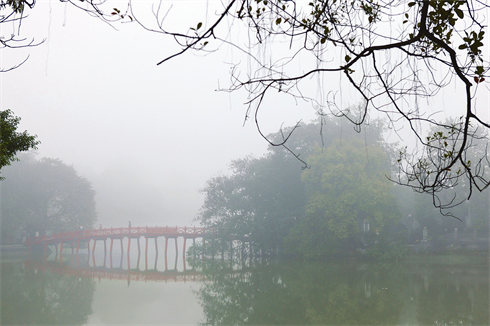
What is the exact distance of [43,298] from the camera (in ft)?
39.4

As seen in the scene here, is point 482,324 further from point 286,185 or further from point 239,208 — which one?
point 239,208

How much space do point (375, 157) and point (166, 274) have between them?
11004mm

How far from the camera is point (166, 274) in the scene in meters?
17.6

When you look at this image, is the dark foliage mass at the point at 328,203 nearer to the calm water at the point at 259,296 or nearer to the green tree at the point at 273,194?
the green tree at the point at 273,194

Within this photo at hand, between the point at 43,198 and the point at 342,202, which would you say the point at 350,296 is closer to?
the point at 342,202

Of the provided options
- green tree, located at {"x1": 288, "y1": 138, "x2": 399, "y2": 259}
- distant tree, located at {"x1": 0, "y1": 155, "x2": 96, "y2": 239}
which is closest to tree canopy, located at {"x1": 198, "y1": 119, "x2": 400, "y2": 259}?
green tree, located at {"x1": 288, "y1": 138, "x2": 399, "y2": 259}

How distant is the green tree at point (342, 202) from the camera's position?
17.5 metres

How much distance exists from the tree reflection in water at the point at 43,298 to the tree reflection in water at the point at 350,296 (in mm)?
3462

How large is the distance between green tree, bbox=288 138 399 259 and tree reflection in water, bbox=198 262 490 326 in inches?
78.0

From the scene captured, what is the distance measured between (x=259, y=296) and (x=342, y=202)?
7505mm

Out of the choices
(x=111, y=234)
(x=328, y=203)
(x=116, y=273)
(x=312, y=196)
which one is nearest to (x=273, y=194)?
(x=312, y=196)

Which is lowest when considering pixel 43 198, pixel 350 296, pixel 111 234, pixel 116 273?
pixel 116 273

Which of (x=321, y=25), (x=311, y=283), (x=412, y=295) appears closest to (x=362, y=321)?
(x=412, y=295)

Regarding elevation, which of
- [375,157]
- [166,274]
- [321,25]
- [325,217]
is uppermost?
[375,157]
